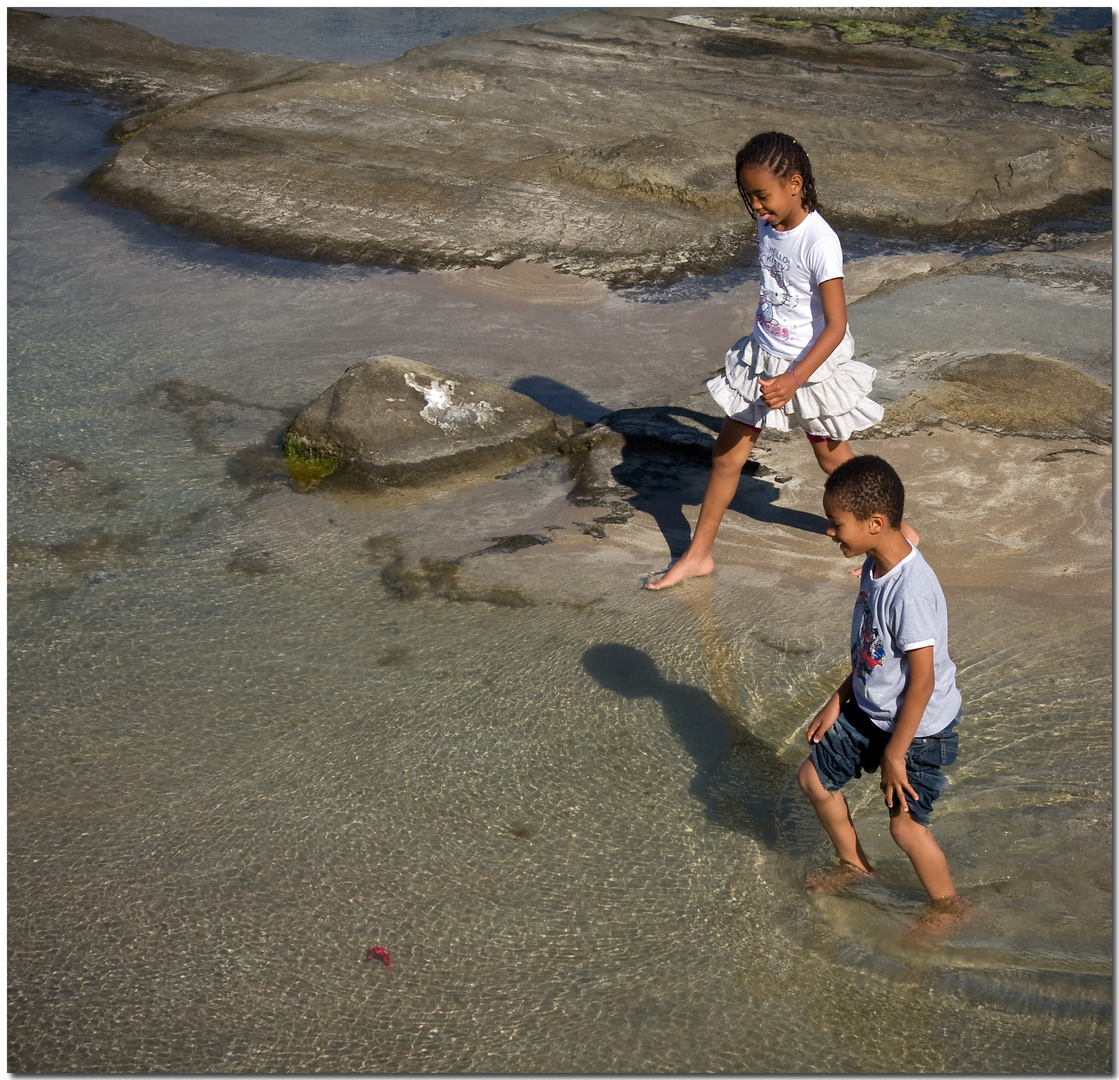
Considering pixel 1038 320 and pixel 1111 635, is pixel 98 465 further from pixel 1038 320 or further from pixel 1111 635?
pixel 1038 320

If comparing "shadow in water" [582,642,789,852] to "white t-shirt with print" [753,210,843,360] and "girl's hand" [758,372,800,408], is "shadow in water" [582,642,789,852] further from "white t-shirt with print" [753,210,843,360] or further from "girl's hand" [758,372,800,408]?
"white t-shirt with print" [753,210,843,360]

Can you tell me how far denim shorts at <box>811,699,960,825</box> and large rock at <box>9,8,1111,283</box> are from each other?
4647 mm

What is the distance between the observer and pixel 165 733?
3.31 m

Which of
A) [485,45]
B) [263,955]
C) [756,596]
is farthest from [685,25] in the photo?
[263,955]

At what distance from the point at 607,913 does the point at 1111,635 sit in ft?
6.35

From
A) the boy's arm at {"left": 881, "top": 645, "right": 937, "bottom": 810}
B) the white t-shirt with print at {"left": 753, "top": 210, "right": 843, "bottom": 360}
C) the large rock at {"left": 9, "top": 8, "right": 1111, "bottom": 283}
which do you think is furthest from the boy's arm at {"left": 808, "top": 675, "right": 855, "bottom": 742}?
the large rock at {"left": 9, "top": 8, "right": 1111, "bottom": 283}

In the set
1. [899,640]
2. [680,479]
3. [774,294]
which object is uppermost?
[774,294]

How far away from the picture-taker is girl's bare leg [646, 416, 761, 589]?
377 cm

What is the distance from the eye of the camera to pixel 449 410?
4.89m

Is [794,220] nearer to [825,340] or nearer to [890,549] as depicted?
[825,340]

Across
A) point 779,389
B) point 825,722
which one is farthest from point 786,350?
point 825,722

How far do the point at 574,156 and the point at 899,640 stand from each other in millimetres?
6356

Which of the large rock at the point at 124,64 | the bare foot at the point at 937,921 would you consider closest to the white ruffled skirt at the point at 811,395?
the bare foot at the point at 937,921

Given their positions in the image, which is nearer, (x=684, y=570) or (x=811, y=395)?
(x=811, y=395)
